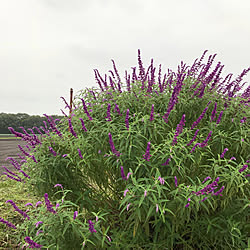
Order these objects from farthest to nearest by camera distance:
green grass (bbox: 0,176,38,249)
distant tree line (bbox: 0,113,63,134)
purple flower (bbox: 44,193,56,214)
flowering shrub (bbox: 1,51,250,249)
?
1. distant tree line (bbox: 0,113,63,134)
2. green grass (bbox: 0,176,38,249)
3. flowering shrub (bbox: 1,51,250,249)
4. purple flower (bbox: 44,193,56,214)

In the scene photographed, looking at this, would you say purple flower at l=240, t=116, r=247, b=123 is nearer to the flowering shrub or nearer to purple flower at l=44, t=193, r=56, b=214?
the flowering shrub

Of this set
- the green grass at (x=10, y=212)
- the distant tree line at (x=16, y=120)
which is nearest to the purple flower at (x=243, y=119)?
the green grass at (x=10, y=212)

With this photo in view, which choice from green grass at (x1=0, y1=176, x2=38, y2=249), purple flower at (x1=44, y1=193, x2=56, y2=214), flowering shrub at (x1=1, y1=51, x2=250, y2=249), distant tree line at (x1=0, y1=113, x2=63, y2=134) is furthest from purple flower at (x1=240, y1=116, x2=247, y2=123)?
distant tree line at (x1=0, y1=113, x2=63, y2=134)

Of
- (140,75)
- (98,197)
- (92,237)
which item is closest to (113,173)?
(98,197)

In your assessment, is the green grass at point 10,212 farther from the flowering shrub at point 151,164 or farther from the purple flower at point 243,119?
the purple flower at point 243,119

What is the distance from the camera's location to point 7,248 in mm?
4320

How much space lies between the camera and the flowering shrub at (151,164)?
2.57m

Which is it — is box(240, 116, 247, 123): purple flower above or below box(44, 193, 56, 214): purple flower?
above

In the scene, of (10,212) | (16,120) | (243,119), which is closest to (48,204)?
(243,119)

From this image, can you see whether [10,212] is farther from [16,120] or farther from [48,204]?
[16,120]

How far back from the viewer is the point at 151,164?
105 inches

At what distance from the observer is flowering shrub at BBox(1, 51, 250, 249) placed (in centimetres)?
257

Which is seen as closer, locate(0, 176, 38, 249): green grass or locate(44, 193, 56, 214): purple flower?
locate(44, 193, 56, 214): purple flower

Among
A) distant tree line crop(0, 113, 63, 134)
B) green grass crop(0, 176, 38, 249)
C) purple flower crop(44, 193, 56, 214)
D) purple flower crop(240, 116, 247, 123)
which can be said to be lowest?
green grass crop(0, 176, 38, 249)
